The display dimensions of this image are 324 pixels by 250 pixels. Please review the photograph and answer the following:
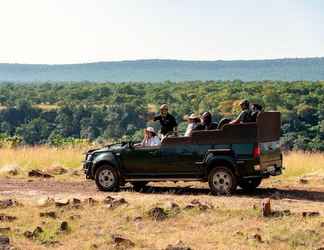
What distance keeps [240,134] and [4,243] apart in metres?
5.72

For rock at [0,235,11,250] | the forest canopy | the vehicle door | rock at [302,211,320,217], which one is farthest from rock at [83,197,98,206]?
the forest canopy

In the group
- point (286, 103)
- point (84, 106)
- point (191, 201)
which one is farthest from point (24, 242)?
point (84, 106)

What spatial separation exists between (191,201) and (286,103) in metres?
66.0

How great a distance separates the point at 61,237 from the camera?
37.2ft

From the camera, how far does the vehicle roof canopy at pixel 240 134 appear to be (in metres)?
14.4

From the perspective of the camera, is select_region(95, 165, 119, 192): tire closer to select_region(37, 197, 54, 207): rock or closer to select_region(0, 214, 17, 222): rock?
select_region(37, 197, 54, 207): rock

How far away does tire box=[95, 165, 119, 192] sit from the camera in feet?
52.1

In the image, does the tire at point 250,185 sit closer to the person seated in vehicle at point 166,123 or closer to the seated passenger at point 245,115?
the seated passenger at point 245,115

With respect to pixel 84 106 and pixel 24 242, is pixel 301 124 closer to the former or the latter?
pixel 84 106

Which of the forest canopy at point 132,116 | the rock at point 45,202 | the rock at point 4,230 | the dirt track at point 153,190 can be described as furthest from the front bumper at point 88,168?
the forest canopy at point 132,116

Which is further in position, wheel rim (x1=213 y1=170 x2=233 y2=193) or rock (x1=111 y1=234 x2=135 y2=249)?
wheel rim (x1=213 y1=170 x2=233 y2=193)

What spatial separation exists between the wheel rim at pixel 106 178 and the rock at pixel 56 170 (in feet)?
14.0

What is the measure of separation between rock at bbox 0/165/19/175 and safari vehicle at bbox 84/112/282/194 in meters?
4.44

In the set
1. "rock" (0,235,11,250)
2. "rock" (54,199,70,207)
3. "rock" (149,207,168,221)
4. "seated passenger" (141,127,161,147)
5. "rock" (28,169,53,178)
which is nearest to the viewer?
"rock" (0,235,11,250)
